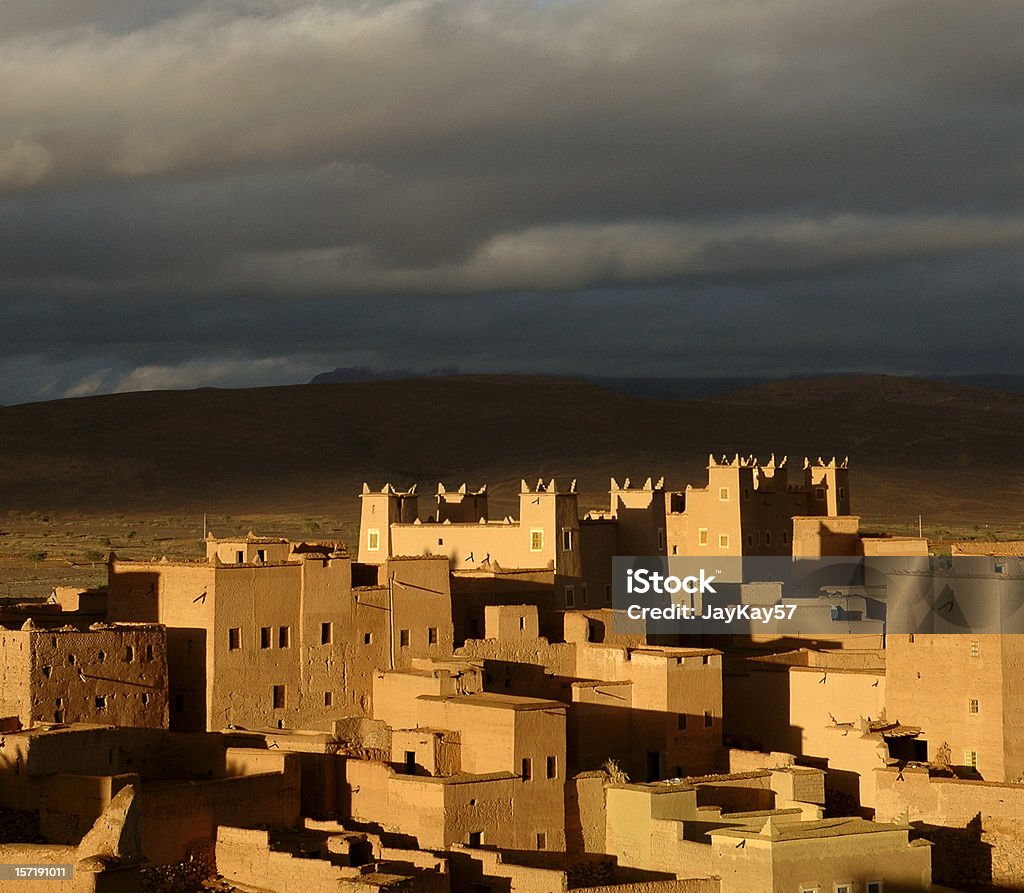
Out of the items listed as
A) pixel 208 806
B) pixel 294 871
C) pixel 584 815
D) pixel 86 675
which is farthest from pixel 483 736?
pixel 86 675

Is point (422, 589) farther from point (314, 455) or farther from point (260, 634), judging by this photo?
point (314, 455)

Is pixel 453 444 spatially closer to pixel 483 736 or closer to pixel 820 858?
pixel 483 736

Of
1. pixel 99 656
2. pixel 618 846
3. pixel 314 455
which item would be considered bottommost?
pixel 618 846

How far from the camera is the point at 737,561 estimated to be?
168 ft

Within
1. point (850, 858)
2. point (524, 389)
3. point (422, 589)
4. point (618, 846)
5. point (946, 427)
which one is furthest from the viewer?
point (524, 389)

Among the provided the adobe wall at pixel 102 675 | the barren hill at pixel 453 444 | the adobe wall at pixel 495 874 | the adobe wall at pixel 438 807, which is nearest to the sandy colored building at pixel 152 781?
the adobe wall at pixel 102 675

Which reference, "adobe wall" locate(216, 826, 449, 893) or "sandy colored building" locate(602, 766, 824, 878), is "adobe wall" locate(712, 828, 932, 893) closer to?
"sandy colored building" locate(602, 766, 824, 878)

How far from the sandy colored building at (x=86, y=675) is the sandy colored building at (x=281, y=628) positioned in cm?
94

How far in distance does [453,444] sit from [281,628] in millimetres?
100314

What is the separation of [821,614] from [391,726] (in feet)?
44.8

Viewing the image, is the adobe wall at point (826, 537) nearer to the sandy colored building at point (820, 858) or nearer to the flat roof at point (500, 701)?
the flat roof at point (500, 701)

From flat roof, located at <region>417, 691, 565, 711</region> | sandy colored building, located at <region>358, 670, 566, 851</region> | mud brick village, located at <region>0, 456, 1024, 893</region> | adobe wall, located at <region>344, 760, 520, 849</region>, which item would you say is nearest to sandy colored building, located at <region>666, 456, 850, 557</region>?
mud brick village, located at <region>0, 456, 1024, 893</region>

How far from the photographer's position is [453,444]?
138250 millimetres

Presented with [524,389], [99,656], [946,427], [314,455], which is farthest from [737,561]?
[524,389]
